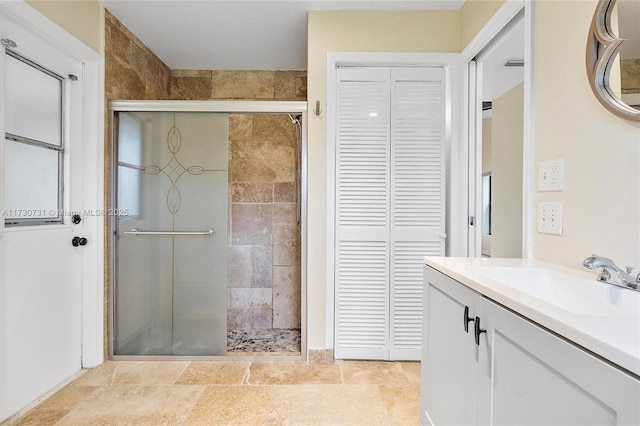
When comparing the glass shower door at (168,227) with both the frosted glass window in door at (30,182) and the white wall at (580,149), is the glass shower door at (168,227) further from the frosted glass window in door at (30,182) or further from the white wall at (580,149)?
the white wall at (580,149)

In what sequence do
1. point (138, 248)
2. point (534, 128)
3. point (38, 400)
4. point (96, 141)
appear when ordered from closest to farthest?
point (534, 128) → point (38, 400) → point (96, 141) → point (138, 248)

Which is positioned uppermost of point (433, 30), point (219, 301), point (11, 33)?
point (433, 30)

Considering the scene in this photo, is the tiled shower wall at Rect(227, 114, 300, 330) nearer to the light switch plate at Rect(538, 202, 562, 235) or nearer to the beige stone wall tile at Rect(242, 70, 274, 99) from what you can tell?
the beige stone wall tile at Rect(242, 70, 274, 99)

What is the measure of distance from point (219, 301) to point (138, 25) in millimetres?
2077

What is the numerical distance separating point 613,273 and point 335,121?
1.61m

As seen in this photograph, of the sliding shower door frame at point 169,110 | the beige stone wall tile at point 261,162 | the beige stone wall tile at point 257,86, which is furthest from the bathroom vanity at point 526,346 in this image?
the beige stone wall tile at point 257,86

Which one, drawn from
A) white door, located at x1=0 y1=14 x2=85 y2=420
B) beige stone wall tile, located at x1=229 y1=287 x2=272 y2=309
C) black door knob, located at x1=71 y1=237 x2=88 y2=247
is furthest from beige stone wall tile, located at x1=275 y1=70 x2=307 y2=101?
black door knob, located at x1=71 y1=237 x2=88 y2=247

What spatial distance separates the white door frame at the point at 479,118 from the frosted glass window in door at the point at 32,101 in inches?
94.8

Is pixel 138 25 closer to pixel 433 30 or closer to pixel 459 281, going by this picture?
pixel 433 30

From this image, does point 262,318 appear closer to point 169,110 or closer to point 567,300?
point 169,110

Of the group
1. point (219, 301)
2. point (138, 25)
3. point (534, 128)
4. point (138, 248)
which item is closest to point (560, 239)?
point (534, 128)

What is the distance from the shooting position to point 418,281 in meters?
2.15

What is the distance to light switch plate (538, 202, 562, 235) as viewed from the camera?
1.19 m

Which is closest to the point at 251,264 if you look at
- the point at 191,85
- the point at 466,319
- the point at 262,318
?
the point at 262,318
